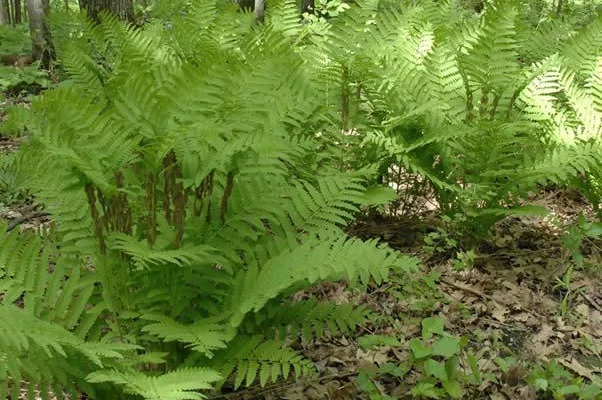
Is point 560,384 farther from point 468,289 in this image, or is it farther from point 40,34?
point 40,34

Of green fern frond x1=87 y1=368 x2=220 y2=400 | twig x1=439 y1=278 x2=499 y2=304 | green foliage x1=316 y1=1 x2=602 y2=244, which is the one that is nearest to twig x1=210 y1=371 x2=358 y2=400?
green fern frond x1=87 y1=368 x2=220 y2=400

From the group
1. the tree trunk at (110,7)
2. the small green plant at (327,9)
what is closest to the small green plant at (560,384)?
the small green plant at (327,9)

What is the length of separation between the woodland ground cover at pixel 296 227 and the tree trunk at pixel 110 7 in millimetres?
1618

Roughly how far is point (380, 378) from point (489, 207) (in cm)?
121

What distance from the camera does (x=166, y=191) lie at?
2.02 metres

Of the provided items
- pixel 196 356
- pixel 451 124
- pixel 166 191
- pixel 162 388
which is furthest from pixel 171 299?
pixel 451 124

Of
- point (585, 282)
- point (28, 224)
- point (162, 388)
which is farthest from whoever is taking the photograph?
point (28, 224)

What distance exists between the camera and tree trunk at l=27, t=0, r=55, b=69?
6422mm

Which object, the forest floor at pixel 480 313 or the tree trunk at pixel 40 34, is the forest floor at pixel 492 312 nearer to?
the forest floor at pixel 480 313

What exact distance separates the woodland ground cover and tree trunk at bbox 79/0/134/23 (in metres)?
1.62

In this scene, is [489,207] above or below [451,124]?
below

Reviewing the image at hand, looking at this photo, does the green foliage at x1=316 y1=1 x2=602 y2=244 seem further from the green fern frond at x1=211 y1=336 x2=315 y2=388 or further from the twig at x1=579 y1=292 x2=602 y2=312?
the green fern frond at x1=211 y1=336 x2=315 y2=388

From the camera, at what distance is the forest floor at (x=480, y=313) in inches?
94.5

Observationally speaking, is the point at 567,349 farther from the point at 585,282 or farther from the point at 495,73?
the point at 495,73
